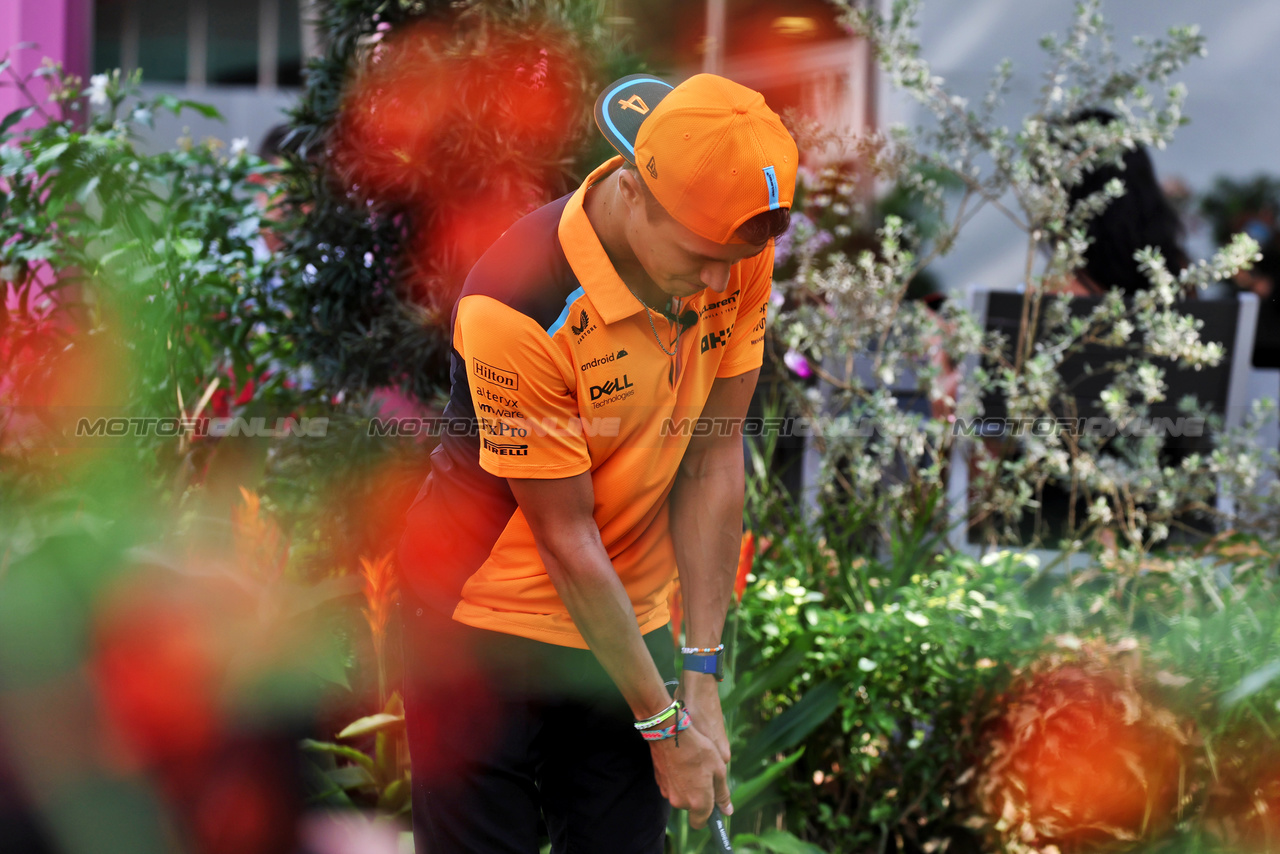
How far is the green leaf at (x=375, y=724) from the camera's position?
2.05m

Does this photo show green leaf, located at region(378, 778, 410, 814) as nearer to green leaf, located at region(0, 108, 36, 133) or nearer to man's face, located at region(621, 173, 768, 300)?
man's face, located at region(621, 173, 768, 300)

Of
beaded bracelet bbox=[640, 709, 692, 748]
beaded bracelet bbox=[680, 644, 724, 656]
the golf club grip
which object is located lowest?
the golf club grip

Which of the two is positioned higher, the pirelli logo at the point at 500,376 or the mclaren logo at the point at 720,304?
the mclaren logo at the point at 720,304

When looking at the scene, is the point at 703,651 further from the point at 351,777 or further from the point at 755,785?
the point at 351,777

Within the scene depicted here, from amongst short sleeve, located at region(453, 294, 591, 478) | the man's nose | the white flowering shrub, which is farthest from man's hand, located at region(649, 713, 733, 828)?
the white flowering shrub

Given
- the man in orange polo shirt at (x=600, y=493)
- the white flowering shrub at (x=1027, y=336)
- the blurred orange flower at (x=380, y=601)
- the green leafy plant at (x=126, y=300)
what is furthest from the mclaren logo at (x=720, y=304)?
the green leafy plant at (x=126, y=300)

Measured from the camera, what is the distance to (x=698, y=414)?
1542 mm

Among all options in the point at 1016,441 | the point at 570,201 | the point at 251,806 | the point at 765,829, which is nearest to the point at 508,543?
the point at 570,201

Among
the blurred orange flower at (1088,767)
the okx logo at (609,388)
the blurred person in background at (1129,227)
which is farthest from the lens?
the blurred person in background at (1129,227)

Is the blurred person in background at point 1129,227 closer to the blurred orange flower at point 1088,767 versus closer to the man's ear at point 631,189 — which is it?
the blurred orange flower at point 1088,767

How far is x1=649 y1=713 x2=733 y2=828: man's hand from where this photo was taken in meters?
1.46

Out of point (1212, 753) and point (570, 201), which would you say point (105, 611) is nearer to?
point (570, 201)

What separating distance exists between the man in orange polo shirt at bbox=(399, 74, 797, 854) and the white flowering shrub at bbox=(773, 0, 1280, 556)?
135cm

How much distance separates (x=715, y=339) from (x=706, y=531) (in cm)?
31
